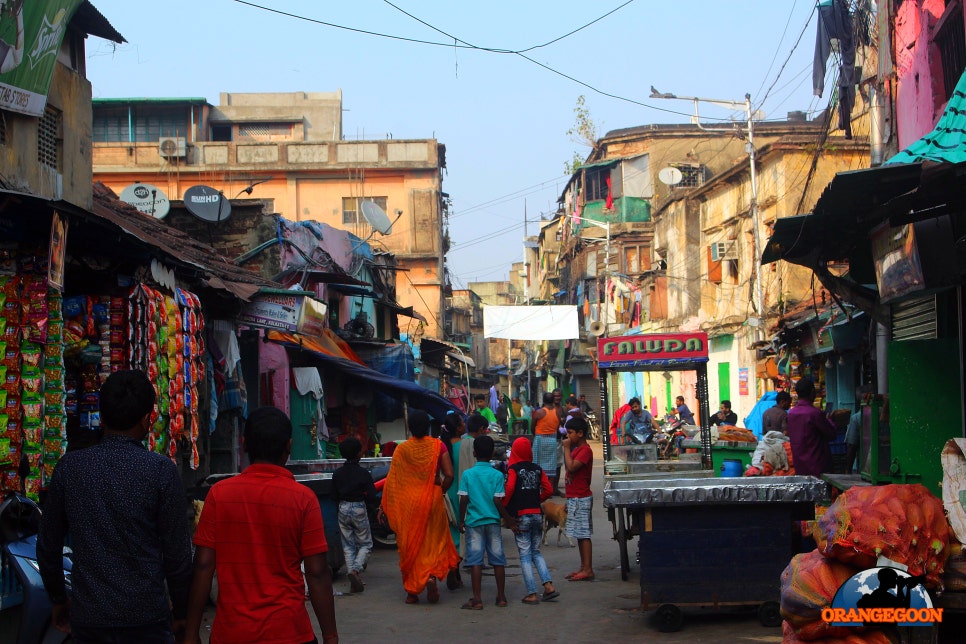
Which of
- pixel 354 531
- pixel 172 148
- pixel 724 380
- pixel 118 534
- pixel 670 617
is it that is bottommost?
pixel 670 617

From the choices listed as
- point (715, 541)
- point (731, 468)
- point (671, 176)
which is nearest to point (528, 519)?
point (715, 541)

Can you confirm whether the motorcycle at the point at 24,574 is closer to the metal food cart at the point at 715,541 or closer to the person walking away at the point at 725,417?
the metal food cart at the point at 715,541

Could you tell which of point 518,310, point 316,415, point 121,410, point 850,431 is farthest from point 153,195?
point 518,310

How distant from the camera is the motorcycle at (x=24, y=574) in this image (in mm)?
5473

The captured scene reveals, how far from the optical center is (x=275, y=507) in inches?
169

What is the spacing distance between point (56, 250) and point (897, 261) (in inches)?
254

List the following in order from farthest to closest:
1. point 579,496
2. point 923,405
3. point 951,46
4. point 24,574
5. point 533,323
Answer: point 533,323
point 951,46
point 579,496
point 923,405
point 24,574

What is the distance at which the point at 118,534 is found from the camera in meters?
4.07

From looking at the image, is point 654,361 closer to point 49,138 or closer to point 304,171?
point 49,138

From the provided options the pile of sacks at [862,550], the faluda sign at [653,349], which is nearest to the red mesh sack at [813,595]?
the pile of sacks at [862,550]

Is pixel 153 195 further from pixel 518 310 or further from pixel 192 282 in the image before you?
pixel 518 310

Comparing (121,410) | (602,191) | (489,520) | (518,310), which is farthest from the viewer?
(602,191)

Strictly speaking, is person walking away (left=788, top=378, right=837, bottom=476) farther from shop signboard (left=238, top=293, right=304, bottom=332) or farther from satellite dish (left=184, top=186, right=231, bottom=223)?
satellite dish (left=184, top=186, right=231, bottom=223)

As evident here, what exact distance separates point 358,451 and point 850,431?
5582 mm
